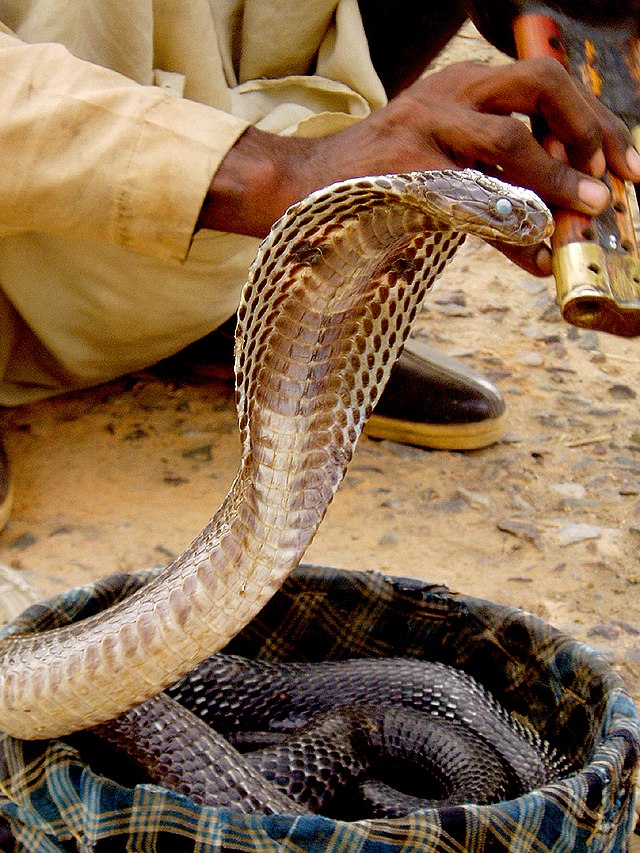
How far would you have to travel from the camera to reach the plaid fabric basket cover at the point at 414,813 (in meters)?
1.06

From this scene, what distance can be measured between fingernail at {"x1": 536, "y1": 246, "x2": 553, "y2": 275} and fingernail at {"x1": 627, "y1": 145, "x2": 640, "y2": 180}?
211 millimetres

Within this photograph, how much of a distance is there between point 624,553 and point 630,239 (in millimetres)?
1103

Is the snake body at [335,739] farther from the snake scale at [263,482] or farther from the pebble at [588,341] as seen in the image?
the pebble at [588,341]

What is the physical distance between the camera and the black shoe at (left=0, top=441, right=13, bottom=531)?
7.17 feet

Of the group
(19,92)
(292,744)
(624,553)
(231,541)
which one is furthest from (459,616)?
(19,92)

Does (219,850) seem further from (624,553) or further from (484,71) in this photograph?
(624,553)

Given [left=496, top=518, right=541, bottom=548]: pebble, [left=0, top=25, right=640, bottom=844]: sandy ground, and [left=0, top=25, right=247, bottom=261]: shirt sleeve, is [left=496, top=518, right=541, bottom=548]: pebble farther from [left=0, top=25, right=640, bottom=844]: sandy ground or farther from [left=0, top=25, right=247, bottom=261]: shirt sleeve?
[left=0, top=25, right=247, bottom=261]: shirt sleeve

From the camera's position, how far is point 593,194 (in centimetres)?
134

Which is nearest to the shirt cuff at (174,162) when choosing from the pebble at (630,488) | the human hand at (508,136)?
the human hand at (508,136)

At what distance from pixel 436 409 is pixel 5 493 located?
1016 millimetres

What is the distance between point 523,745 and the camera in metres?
1.51

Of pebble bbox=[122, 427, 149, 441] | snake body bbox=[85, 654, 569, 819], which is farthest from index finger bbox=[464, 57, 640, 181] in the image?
pebble bbox=[122, 427, 149, 441]

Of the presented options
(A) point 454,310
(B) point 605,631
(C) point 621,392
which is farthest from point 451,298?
(B) point 605,631

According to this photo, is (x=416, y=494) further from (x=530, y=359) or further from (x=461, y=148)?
(x=461, y=148)
